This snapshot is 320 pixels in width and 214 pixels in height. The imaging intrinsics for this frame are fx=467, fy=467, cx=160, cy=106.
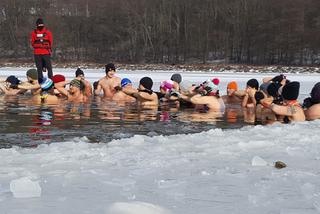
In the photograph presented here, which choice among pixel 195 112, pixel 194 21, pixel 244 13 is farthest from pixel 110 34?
pixel 195 112

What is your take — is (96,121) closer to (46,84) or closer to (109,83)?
(46,84)

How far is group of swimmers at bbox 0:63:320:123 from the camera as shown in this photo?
6.90 m

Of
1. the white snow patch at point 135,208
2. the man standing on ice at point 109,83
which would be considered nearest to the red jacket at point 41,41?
the man standing on ice at point 109,83

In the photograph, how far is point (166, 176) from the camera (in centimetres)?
302

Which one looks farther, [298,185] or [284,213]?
[298,185]

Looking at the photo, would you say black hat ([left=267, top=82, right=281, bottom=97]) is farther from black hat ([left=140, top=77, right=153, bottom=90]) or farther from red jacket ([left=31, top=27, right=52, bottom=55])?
red jacket ([left=31, top=27, right=52, bottom=55])

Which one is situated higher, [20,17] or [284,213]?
[20,17]

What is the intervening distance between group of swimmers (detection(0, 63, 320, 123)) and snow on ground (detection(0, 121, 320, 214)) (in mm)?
2448

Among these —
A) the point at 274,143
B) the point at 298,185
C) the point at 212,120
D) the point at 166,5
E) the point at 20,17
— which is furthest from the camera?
the point at 20,17

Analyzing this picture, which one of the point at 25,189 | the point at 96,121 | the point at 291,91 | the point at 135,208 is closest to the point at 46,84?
the point at 96,121

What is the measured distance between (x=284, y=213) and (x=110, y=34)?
160 feet

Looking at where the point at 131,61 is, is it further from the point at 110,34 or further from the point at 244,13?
the point at 244,13

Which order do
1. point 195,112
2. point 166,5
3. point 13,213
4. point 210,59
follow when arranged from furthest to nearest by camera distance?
point 166,5 < point 210,59 < point 195,112 < point 13,213

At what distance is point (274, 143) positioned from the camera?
431cm
